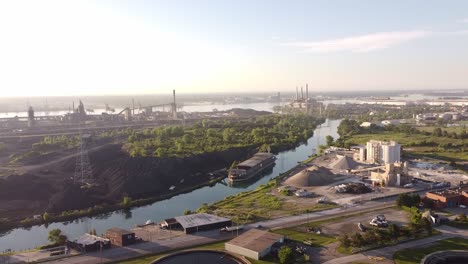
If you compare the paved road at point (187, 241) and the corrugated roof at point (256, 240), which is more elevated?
the corrugated roof at point (256, 240)

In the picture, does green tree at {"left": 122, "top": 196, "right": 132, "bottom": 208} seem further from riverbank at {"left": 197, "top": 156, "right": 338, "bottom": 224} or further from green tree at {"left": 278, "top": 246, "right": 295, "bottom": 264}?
green tree at {"left": 278, "top": 246, "right": 295, "bottom": 264}

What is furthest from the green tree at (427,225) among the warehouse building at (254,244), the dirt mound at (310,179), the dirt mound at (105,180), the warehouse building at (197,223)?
the dirt mound at (105,180)

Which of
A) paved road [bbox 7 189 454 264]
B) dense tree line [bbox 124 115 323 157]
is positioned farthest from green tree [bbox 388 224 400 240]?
dense tree line [bbox 124 115 323 157]

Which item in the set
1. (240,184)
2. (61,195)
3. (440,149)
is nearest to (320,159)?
(240,184)

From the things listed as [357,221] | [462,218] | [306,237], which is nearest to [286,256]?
[306,237]

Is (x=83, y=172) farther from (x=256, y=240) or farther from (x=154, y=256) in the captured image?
(x=256, y=240)

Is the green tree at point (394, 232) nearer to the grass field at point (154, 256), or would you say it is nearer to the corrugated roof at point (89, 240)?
the grass field at point (154, 256)
